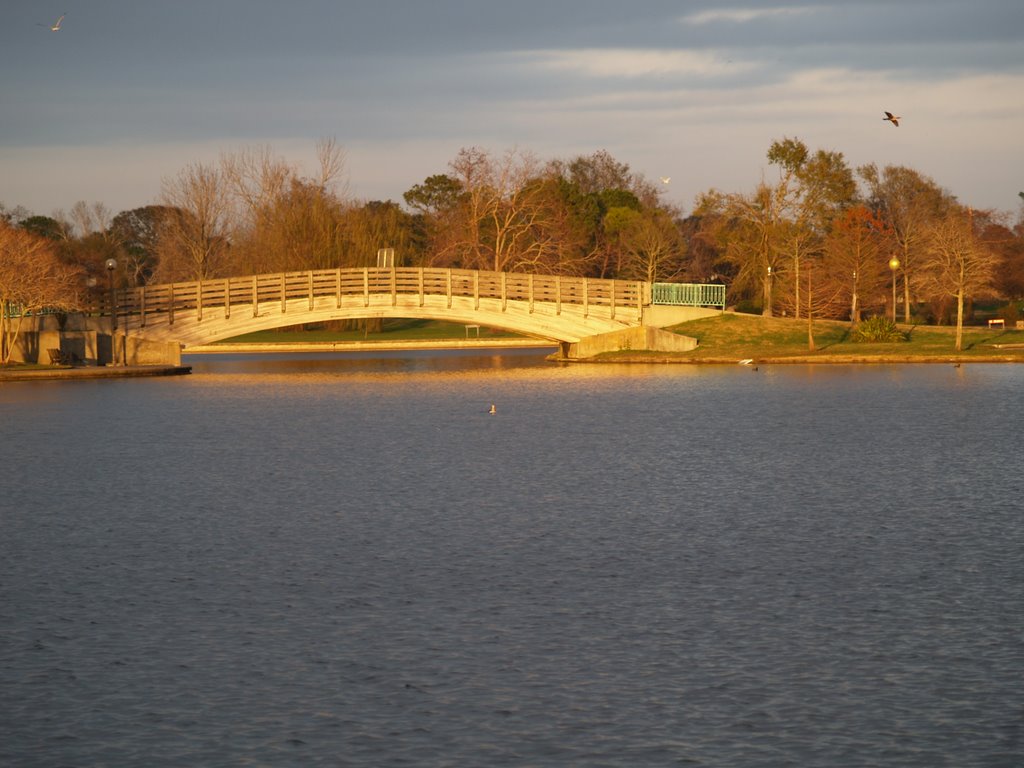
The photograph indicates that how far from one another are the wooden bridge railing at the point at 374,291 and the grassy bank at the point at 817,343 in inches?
148

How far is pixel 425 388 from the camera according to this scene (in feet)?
187

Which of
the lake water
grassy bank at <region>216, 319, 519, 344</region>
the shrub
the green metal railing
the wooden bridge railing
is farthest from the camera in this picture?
grassy bank at <region>216, 319, 519, 344</region>

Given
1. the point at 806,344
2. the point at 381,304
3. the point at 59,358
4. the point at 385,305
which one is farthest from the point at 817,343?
the point at 59,358

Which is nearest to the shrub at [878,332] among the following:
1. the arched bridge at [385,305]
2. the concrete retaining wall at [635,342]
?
the concrete retaining wall at [635,342]

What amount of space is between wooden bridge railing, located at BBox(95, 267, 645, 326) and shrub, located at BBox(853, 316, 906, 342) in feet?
37.9

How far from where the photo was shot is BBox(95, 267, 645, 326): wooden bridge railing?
74.8 metres

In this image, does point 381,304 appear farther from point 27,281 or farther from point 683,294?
point 27,281

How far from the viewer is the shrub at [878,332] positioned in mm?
73688

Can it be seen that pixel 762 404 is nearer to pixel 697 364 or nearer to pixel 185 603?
pixel 697 364

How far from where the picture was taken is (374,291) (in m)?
79.0

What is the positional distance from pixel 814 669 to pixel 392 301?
64005 millimetres

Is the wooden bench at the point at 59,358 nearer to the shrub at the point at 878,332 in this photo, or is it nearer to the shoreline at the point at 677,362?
the shoreline at the point at 677,362

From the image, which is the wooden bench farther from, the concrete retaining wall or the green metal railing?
the green metal railing

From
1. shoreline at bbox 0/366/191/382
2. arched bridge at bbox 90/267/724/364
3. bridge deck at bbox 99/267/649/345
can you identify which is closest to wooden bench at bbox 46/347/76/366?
shoreline at bbox 0/366/191/382
